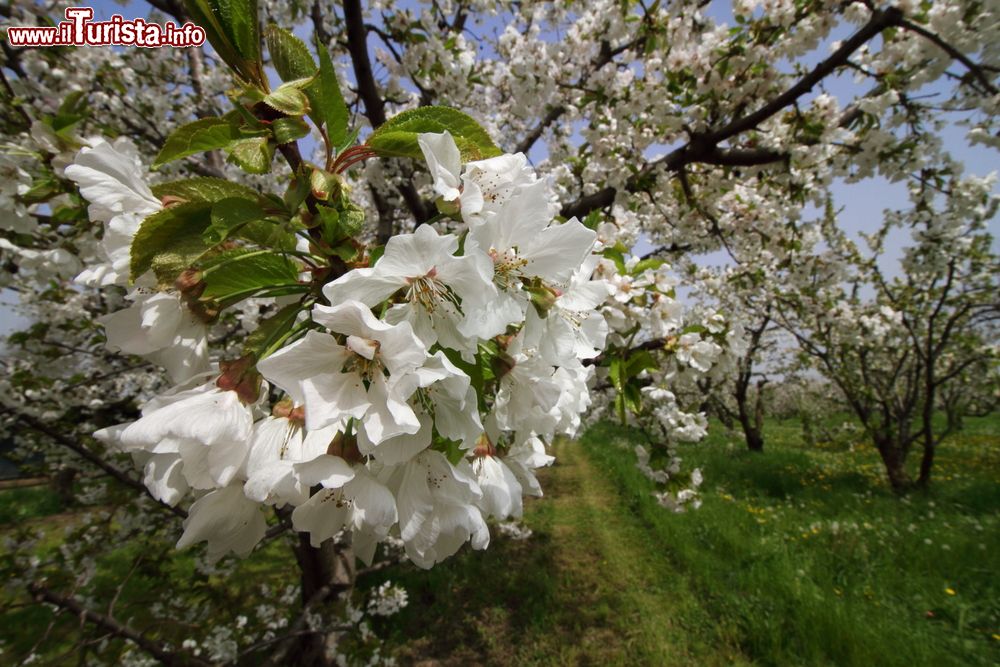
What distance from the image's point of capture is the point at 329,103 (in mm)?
765

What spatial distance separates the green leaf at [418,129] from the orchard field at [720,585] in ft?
9.94

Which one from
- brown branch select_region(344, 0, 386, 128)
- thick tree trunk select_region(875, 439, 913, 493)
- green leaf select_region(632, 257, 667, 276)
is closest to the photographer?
green leaf select_region(632, 257, 667, 276)

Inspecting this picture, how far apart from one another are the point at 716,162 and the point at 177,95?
4865 mm

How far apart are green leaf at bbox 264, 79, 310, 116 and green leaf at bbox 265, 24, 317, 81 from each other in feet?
0.22

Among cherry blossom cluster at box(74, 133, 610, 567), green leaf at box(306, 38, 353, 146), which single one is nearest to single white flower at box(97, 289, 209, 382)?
cherry blossom cluster at box(74, 133, 610, 567)

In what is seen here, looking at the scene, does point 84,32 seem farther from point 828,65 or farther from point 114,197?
point 828,65

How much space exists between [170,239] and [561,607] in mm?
5245

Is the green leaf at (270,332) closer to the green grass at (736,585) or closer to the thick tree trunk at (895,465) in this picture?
the green grass at (736,585)

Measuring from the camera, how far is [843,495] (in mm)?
6961

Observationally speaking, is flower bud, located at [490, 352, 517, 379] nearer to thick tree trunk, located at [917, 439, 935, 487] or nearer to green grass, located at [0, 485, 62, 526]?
thick tree trunk, located at [917, 439, 935, 487]

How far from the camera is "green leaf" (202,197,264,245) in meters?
0.64

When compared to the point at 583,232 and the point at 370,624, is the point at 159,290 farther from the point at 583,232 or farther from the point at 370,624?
the point at 370,624

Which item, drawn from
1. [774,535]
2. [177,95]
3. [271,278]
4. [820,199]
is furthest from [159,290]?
[774,535]

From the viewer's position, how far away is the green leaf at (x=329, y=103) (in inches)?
29.2
